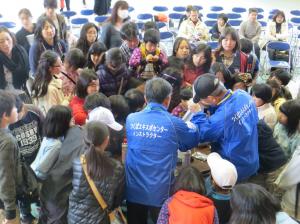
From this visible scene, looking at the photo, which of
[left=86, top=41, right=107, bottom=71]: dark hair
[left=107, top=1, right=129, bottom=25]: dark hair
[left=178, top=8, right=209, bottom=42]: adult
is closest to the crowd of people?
[left=86, top=41, right=107, bottom=71]: dark hair

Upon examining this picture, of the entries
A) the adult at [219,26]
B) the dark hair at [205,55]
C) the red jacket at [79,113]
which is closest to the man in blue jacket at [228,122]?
the red jacket at [79,113]

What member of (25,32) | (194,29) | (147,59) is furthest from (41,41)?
(194,29)

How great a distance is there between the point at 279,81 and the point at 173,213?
8.52 feet

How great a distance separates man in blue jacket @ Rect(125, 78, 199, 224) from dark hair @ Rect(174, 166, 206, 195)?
19 cm

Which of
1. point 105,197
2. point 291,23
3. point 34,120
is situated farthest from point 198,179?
point 291,23

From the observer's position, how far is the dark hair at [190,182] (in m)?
2.32

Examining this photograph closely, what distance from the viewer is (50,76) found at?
380 centimetres

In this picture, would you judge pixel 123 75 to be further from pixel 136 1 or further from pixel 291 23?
pixel 136 1

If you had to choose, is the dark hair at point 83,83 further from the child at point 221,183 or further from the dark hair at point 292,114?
the dark hair at point 292,114

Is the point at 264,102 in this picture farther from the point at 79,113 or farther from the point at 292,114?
the point at 79,113

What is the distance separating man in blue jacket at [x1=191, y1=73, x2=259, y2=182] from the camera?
2652mm

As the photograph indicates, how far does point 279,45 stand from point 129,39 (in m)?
3.38

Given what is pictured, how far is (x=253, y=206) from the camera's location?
2041 mm

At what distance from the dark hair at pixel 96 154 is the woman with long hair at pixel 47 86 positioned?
4.79 ft
